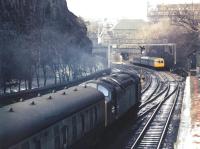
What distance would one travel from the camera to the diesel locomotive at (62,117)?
11562 millimetres

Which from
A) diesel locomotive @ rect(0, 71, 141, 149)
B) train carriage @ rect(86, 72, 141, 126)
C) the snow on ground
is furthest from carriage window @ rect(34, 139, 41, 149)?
train carriage @ rect(86, 72, 141, 126)

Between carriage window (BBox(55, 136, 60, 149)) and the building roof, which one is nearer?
carriage window (BBox(55, 136, 60, 149))

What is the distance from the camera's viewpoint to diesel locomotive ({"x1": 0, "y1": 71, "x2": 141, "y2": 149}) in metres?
11.6

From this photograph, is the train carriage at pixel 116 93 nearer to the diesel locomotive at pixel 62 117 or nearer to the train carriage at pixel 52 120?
the diesel locomotive at pixel 62 117

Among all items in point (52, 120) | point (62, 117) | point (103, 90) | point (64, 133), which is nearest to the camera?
point (52, 120)

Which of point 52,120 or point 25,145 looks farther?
point 52,120

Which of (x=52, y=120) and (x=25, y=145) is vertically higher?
(x=52, y=120)

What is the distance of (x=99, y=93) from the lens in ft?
67.5

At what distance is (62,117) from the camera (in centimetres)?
1479

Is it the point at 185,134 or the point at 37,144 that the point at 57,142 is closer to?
the point at 37,144

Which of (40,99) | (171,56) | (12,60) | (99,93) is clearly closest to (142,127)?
(99,93)

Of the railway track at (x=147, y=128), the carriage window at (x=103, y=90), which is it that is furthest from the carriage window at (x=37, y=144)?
the railway track at (x=147, y=128)

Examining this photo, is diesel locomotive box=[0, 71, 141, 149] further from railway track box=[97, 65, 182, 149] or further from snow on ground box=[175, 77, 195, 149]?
snow on ground box=[175, 77, 195, 149]

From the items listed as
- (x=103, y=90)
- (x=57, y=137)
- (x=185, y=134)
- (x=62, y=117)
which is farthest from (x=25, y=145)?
(x=185, y=134)
